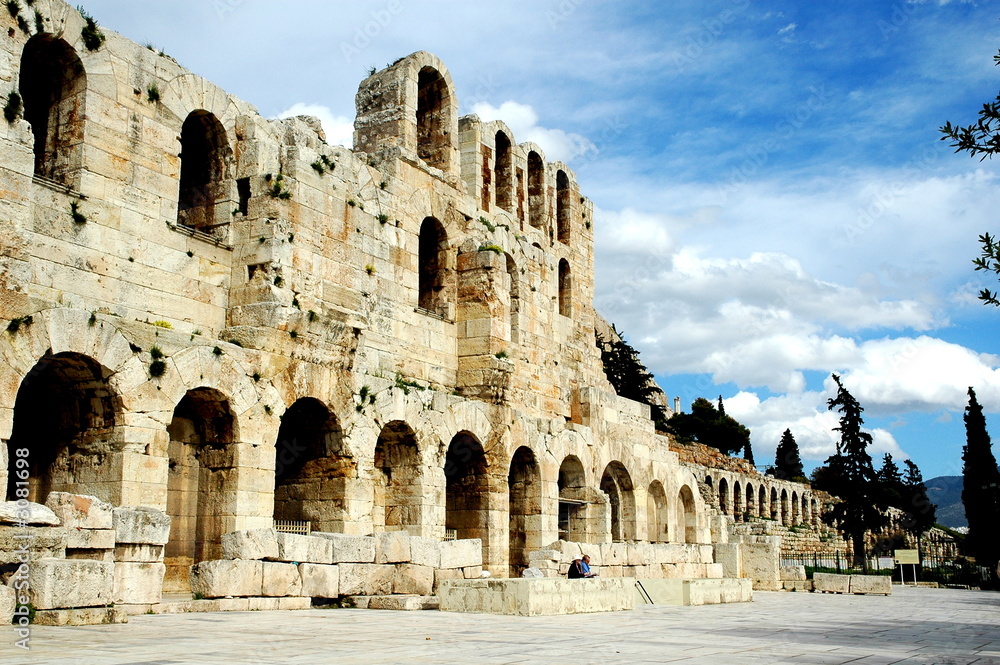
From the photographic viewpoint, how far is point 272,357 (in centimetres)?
1684

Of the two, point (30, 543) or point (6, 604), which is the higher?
point (30, 543)

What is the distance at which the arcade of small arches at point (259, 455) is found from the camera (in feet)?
46.2

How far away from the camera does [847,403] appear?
53.8 m

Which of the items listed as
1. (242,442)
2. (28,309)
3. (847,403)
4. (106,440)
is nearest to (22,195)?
(28,309)

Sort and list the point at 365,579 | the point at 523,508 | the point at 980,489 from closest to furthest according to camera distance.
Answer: the point at 365,579 < the point at 523,508 < the point at 980,489

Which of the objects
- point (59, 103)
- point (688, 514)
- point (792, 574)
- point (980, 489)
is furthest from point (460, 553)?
point (980, 489)

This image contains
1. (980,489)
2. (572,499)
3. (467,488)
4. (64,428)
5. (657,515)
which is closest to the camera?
(64,428)

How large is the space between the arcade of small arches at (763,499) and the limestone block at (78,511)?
40574 millimetres

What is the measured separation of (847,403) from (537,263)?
32070mm

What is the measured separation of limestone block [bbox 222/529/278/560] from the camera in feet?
42.4

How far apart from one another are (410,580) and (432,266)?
10.6 meters

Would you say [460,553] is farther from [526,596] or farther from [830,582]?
[830,582]

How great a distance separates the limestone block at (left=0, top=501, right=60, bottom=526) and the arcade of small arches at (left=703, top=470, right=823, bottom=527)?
135ft

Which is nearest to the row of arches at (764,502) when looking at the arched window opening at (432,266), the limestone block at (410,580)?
the arched window opening at (432,266)
